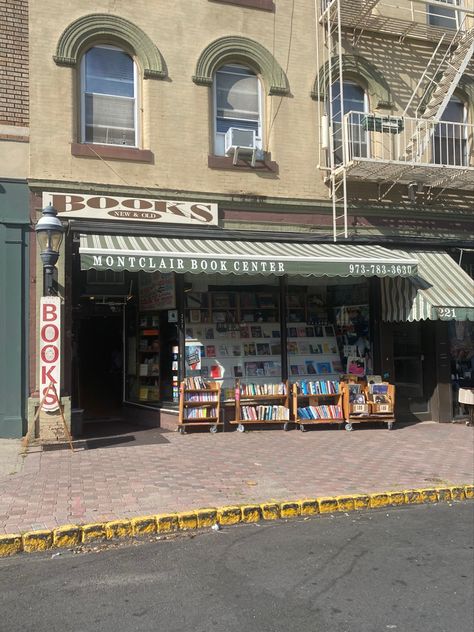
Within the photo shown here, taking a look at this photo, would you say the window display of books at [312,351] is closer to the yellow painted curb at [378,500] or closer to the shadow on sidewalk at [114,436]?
the shadow on sidewalk at [114,436]

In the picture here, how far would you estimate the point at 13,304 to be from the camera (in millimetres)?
A: 9289

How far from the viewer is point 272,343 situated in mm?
10867

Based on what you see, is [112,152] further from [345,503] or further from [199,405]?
[345,503]

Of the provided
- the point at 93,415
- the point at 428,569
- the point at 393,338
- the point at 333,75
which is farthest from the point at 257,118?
the point at 428,569

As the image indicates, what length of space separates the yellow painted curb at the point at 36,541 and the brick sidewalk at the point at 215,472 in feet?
0.56

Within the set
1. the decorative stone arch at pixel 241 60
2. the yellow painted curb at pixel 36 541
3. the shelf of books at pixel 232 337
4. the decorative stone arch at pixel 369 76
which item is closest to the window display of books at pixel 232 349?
the shelf of books at pixel 232 337

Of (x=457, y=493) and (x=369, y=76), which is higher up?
(x=369, y=76)

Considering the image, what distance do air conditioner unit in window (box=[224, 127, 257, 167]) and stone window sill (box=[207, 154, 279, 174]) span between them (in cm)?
9

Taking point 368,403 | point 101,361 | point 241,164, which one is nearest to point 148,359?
point 101,361

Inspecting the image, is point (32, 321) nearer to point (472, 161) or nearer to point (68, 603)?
point (68, 603)

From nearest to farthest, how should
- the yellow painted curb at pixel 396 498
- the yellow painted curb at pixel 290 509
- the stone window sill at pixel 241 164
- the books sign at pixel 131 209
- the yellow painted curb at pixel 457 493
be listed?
the yellow painted curb at pixel 290 509 → the yellow painted curb at pixel 396 498 → the yellow painted curb at pixel 457 493 → the books sign at pixel 131 209 → the stone window sill at pixel 241 164

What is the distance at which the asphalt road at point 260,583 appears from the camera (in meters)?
3.71

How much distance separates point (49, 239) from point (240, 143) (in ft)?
13.5

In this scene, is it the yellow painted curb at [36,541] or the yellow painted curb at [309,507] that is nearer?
the yellow painted curb at [36,541]
